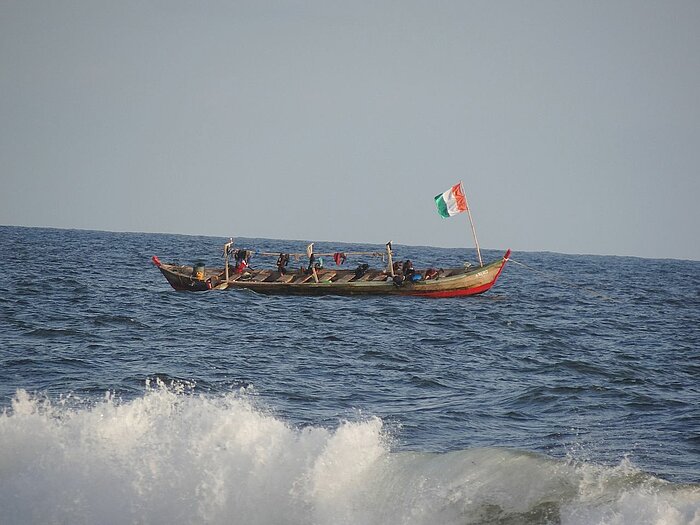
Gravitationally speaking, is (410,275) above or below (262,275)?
above

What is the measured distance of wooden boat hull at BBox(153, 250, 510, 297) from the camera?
33156 millimetres

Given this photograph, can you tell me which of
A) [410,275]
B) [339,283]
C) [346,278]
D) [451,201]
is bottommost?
[339,283]

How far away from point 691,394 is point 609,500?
8755 mm

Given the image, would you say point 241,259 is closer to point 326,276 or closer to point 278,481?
point 326,276

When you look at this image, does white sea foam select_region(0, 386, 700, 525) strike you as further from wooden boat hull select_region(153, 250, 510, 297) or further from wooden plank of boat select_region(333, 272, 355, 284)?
wooden plank of boat select_region(333, 272, 355, 284)

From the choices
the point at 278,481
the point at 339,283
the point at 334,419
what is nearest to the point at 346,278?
the point at 339,283

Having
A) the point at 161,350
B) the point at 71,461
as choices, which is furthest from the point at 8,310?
the point at 71,461

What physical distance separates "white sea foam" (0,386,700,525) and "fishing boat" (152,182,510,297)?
73.7 ft

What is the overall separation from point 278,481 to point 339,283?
23874mm

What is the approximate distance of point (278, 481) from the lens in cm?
922

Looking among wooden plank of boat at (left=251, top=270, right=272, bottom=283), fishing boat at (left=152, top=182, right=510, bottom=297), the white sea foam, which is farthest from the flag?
the white sea foam

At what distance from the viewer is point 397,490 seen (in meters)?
8.97

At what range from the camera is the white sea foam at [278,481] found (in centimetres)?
836

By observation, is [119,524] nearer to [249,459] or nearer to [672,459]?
[249,459]
